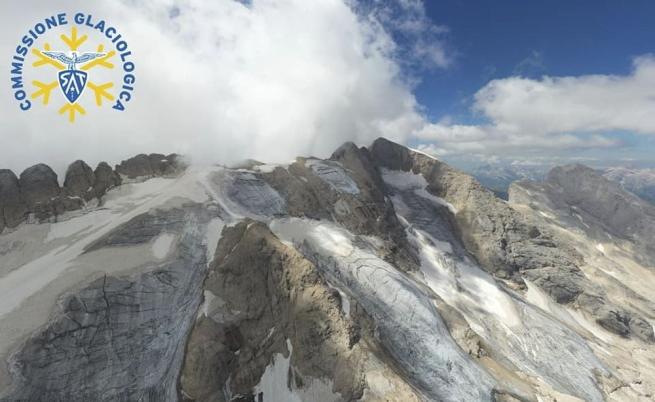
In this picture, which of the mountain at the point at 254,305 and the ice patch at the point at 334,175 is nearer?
the mountain at the point at 254,305

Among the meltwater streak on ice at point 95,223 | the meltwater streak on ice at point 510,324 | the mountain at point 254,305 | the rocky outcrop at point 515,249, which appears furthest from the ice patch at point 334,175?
the rocky outcrop at point 515,249

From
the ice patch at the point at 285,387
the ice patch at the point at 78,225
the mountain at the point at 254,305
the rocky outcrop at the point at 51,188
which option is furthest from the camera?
the rocky outcrop at the point at 51,188

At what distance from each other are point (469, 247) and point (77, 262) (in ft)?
324

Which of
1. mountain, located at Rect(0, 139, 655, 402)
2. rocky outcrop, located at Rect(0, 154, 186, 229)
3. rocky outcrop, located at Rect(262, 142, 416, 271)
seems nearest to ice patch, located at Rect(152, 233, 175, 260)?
mountain, located at Rect(0, 139, 655, 402)

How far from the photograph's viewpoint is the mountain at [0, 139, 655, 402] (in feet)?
133

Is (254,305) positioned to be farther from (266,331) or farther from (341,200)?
(341,200)

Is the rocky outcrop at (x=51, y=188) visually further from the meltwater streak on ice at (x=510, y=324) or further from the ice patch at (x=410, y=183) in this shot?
the ice patch at (x=410, y=183)

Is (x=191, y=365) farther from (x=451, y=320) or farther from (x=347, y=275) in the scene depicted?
(x=451, y=320)

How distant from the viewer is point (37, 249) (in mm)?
50906

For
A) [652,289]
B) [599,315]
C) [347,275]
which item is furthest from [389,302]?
[652,289]

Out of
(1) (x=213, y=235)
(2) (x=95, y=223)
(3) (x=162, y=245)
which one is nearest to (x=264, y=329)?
(1) (x=213, y=235)

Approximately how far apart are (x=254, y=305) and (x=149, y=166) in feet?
141

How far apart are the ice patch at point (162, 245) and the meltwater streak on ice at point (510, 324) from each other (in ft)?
181

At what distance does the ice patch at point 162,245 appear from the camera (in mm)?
51375
